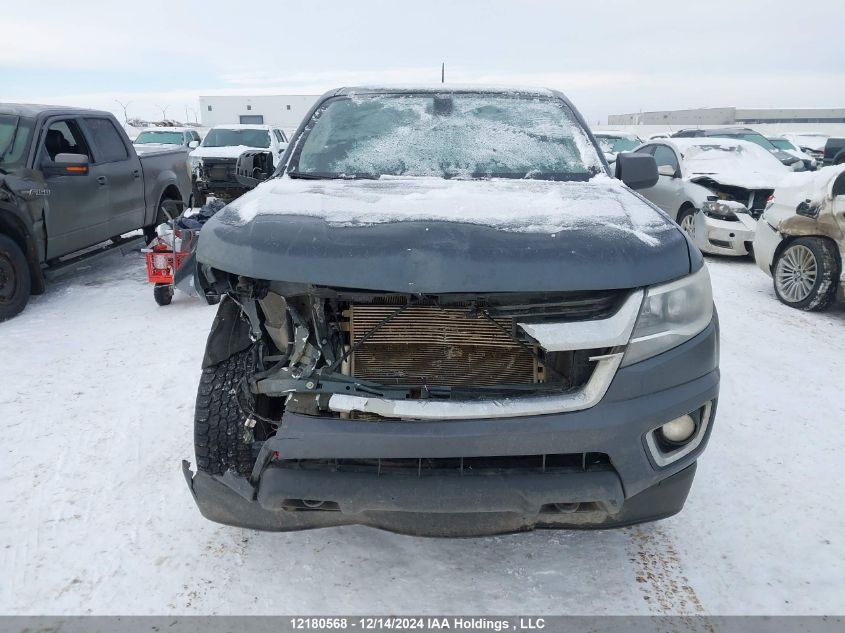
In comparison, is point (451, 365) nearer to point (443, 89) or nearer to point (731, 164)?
point (443, 89)

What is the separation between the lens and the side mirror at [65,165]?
6152 millimetres

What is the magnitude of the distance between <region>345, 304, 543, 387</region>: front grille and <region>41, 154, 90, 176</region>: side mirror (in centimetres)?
504

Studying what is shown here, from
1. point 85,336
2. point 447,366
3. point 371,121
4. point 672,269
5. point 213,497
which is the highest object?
point 371,121

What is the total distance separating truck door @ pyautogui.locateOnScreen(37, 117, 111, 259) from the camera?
6.24 m

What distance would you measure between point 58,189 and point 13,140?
0.57m

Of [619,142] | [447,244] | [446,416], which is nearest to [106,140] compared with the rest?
[447,244]

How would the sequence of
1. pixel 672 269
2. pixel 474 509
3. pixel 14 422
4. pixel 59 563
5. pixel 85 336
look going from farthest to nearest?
1. pixel 85 336
2. pixel 14 422
3. pixel 59 563
4. pixel 672 269
5. pixel 474 509

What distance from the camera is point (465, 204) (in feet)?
8.67

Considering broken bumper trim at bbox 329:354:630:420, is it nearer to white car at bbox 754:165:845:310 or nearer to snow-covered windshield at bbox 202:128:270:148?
white car at bbox 754:165:845:310

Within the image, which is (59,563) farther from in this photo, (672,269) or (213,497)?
(672,269)

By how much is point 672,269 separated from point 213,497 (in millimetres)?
1793

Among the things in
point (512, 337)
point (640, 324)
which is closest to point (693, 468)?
point (640, 324)

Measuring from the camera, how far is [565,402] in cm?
214

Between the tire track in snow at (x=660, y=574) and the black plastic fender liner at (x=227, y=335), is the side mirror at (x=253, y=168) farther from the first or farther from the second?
the tire track in snow at (x=660, y=574)
